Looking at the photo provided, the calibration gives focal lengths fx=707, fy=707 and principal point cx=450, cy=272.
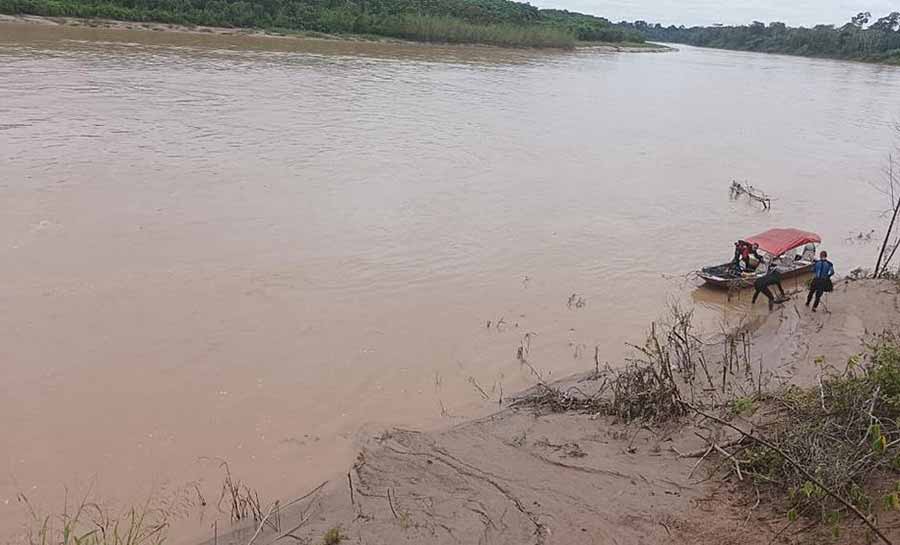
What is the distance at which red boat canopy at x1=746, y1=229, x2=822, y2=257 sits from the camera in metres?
14.0

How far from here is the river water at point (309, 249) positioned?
27.5ft

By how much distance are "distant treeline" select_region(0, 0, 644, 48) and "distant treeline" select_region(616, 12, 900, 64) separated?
3837 centimetres

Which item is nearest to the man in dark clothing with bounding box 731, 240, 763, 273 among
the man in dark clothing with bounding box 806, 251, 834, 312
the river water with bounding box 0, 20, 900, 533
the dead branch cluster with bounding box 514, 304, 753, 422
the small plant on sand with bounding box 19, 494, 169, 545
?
the river water with bounding box 0, 20, 900, 533

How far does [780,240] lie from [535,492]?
10356mm

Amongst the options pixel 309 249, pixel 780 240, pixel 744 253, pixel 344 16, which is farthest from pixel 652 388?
pixel 344 16

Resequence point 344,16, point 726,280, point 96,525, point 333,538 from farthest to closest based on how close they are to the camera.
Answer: point 344,16
point 726,280
point 96,525
point 333,538

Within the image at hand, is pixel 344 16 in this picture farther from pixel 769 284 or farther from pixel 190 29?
pixel 769 284

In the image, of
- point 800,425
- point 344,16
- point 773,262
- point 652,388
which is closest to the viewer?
point 800,425

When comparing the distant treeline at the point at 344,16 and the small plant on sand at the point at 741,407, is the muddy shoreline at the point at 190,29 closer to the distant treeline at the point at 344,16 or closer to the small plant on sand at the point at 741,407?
the distant treeline at the point at 344,16

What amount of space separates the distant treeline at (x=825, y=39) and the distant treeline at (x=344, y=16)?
3837 cm

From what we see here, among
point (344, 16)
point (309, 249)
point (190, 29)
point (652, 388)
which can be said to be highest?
point (344, 16)

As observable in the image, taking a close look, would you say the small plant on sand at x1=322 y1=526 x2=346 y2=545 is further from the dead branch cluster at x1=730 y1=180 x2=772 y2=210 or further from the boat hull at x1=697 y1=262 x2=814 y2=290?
the dead branch cluster at x1=730 y1=180 x2=772 y2=210

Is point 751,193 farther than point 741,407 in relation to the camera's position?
Yes

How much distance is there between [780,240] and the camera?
14445 millimetres
